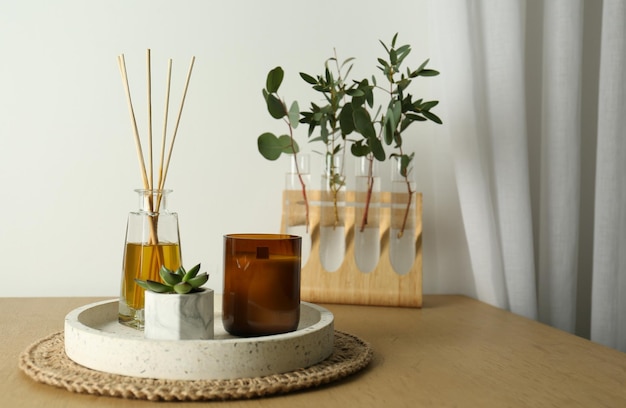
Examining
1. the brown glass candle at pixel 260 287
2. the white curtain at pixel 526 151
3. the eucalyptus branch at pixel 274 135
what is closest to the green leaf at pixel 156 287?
the brown glass candle at pixel 260 287

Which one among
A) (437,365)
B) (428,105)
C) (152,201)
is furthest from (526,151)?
(152,201)

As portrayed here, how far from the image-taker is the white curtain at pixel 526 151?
1415 millimetres

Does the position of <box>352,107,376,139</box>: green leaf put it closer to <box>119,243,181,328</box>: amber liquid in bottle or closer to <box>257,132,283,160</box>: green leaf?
<box>257,132,283,160</box>: green leaf

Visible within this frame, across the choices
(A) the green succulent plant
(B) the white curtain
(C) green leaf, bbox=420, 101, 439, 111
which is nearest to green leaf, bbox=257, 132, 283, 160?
(C) green leaf, bbox=420, 101, 439, 111

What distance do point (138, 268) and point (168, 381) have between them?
0.82 ft

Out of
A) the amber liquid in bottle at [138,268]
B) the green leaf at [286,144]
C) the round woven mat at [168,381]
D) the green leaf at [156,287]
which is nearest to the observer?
the round woven mat at [168,381]

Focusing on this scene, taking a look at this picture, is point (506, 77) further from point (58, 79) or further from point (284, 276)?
point (58, 79)

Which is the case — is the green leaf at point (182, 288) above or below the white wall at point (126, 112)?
below

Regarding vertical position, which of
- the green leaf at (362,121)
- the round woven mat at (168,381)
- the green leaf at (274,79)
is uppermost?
the green leaf at (274,79)

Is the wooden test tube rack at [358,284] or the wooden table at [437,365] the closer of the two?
the wooden table at [437,365]

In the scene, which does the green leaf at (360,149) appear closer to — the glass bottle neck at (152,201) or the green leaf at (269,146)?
the green leaf at (269,146)

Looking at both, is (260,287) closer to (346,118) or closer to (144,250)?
(144,250)

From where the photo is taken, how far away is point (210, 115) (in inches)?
57.0

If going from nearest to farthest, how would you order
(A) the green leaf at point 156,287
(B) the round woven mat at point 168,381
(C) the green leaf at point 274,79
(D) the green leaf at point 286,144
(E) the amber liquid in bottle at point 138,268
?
(B) the round woven mat at point 168,381 < (A) the green leaf at point 156,287 < (E) the amber liquid in bottle at point 138,268 < (C) the green leaf at point 274,79 < (D) the green leaf at point 286,144
